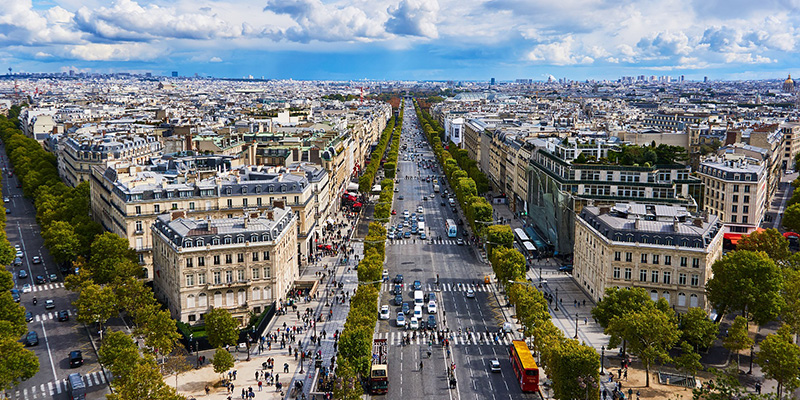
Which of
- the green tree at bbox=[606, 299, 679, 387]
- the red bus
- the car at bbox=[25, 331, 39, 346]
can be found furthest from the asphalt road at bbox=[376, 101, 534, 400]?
the car at bbox=[25, 331, 39, 346]

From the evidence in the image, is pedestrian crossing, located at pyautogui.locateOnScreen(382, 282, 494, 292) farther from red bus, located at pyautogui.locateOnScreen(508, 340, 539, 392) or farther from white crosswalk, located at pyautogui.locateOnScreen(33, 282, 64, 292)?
white crosswalk, located at pyautogui.locateOnScreen(33, 282, 64, 292)

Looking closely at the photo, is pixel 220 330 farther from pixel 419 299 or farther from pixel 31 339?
pixel 419 299

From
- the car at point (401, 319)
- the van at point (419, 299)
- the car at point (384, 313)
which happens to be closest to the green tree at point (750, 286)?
the van at point (419, 299)

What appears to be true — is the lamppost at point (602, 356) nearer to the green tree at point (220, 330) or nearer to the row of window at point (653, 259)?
the row of window at point (653, 259)

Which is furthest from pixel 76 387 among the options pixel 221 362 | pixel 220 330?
pixel 220 330

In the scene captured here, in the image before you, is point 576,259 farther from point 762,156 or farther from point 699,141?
point 699,141

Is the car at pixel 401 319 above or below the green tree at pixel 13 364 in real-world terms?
below
